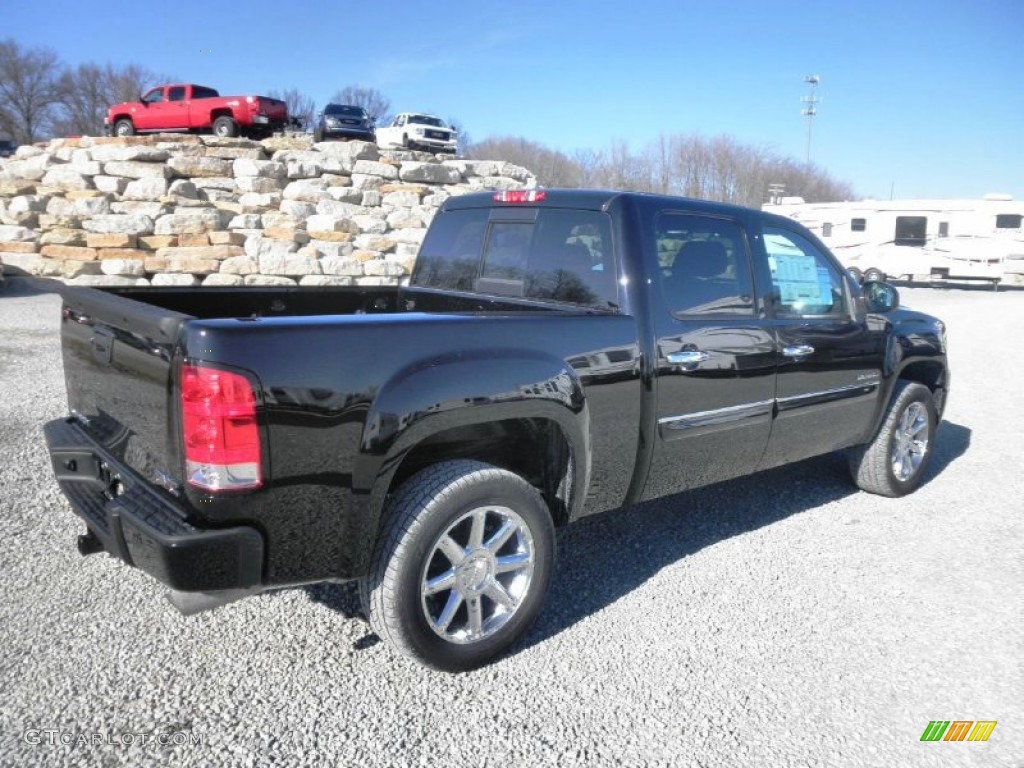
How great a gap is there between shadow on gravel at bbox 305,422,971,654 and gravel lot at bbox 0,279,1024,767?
0.02 metres

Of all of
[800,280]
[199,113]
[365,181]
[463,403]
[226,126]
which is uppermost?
[199,113]

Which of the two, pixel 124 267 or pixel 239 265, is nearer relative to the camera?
pixel 124 267

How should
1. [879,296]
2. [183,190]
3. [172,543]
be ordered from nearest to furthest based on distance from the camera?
1. [172,543]
2. [879,296]
3. [183,190]

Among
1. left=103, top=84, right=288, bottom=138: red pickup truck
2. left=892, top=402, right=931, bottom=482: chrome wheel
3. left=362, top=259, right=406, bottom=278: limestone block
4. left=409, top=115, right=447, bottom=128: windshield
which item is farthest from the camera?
left=409, top=115, right=447, bottom=128: windshield

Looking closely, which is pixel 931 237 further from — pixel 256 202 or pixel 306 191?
pixel 256 202

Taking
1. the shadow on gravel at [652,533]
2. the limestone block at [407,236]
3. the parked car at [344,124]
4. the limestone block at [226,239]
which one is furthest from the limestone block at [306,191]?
the shadow on gravel at [652,533]

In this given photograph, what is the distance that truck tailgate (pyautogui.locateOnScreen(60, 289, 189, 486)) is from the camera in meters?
2.48

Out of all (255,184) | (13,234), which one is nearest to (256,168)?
(255,184)

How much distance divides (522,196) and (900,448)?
313cm

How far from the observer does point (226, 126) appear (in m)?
22.4

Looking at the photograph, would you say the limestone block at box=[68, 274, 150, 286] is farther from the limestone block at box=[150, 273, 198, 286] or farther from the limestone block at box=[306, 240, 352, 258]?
the limestone block at box=[306, 240, 352, 258]

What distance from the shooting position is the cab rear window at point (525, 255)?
11.7 feet

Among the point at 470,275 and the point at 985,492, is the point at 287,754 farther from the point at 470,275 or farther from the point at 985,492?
the point at 985,492

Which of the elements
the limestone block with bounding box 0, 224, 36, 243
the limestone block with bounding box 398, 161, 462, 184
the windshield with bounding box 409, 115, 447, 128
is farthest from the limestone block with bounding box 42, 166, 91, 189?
the windshield with bounding box 409, 115, 447, 128
